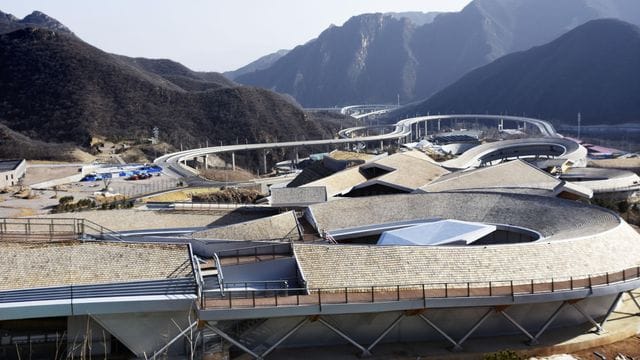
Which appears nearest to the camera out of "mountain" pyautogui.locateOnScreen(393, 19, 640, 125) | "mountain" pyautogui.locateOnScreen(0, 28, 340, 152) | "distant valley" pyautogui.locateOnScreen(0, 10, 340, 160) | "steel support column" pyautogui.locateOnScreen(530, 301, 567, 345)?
"steel support column" pyautogui.locateOnScreen(530, 301, 567, 345)

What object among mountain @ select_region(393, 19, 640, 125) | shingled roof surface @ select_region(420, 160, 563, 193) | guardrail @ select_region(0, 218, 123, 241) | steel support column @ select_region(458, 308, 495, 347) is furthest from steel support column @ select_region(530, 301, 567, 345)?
mountain @ select_region(393, 19, 640, 125)

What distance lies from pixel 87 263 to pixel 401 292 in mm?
11567

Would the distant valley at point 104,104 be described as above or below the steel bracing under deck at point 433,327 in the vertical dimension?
above

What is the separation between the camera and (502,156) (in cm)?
9462

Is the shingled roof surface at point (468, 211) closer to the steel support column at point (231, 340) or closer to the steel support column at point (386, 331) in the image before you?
the steel support column at point (386, 331)

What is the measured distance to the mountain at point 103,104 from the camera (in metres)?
113

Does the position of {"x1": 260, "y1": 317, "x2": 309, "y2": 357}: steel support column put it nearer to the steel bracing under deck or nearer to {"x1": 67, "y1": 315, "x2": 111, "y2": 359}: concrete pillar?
Result: the steel bracing under deck

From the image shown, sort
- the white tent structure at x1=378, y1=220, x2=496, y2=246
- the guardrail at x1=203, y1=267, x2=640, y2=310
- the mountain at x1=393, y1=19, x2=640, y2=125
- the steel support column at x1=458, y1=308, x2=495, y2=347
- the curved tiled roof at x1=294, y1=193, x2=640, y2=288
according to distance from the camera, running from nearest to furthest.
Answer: the guardrail at x1=203, y1=267, x2=640, y2=310 < the steel support column at x1=458, y1=308, x2=495, y2=347 < the curved tiled roof at x1=294, y1=193, x2=640, y2=288 < the white tent structure at x1=378, y1=220, x2=496, y2=246 < the mountain at x1=393, y1=19, x2=640, y2=125

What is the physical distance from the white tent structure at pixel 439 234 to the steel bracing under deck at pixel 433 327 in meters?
5.10

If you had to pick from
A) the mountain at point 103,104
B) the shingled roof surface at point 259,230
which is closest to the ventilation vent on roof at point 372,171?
the shingled roof surface at point 259,230

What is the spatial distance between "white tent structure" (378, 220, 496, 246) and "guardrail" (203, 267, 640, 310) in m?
4.86

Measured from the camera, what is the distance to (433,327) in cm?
2308

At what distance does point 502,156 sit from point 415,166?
42.0 meters

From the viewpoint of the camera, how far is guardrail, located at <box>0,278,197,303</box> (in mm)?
22594
